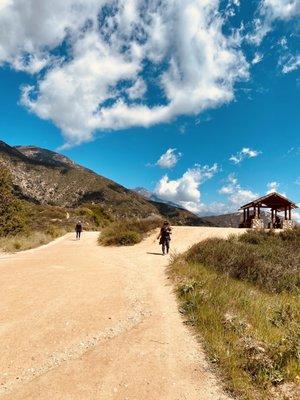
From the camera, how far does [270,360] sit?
6691mm

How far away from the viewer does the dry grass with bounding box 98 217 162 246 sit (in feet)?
88.6

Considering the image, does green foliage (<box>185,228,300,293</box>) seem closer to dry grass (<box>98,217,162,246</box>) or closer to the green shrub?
the green shrub

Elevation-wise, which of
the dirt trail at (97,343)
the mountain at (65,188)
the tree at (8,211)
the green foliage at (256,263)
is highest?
the mountain at (65,188)

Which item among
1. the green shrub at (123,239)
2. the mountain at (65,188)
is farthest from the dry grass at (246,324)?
the mountain at (65,188)

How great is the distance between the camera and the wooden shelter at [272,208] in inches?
1561

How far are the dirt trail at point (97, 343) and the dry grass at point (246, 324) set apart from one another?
411 millimetres

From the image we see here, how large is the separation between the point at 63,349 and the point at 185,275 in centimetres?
659

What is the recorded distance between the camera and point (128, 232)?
27.9 meters

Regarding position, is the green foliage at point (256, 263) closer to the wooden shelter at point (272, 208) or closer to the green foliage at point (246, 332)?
the green foliage at point (246, 332)

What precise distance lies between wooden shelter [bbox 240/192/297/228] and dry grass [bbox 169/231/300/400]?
24.7m

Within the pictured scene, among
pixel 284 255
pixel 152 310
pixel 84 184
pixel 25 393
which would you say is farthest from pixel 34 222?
pixel 84 184

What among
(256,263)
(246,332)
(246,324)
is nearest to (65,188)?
(256,263)

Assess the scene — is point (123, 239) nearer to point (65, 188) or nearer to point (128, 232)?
point (128, 232)

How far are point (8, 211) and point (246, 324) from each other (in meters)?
28.3
